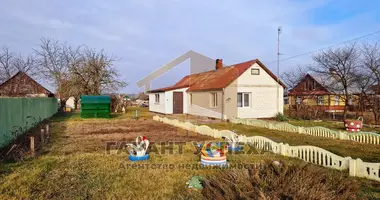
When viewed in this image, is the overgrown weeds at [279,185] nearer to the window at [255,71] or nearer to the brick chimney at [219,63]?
the window at [255,71]

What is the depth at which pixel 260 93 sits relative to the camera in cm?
1767

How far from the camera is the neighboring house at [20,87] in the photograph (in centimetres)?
2380

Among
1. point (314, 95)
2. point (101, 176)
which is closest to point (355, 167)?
point (101, 176)

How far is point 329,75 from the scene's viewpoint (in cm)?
1984

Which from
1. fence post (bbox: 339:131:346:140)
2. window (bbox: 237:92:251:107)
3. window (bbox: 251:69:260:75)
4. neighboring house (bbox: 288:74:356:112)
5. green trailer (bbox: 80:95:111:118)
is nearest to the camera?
fence post (bbox: 339:131:346:140)

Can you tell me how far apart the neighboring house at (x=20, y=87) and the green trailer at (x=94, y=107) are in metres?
10.0

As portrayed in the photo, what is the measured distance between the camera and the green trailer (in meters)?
18.6

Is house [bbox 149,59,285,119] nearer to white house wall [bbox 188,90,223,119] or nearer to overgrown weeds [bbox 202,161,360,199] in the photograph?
white house wall [bbox 188,90,223,119]

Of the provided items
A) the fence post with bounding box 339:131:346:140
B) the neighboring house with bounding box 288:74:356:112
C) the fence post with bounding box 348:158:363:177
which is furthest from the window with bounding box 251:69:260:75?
the fence post with bounding box 348:158:363:177

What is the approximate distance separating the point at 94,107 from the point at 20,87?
11998mm

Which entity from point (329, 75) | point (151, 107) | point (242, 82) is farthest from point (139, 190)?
point (151, 107)

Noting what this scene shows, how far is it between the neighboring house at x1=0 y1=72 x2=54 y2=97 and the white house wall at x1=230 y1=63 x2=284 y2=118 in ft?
71.5

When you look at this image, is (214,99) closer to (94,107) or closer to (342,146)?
(94,107)

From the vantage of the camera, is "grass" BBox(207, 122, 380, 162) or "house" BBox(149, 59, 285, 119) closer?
"grass" BBox(207, 122, 380, 162)
